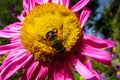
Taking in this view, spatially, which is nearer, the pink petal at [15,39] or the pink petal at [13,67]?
the pink petal at [13,67]

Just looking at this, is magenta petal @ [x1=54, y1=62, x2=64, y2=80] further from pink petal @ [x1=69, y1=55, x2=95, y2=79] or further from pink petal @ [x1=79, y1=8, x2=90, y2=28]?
pink petal @ [x1=79, y1=8, x2=90, y2=28]

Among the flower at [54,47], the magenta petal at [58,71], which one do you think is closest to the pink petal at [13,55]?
the flower at [54,47]

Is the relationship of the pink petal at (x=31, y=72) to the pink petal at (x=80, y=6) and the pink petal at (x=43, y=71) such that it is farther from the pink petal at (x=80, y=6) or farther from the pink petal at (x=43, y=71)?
the pink petal at (x=80, y=6)

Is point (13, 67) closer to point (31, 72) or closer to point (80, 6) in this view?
point (31, 72)

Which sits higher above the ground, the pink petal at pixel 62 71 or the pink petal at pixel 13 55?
the pink petal at pixel 13 55

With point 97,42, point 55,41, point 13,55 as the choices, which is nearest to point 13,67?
point 13,55

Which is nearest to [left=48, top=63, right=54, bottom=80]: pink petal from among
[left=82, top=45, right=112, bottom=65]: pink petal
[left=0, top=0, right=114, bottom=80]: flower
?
[left=0, top=0, right=114, bottom=80]: flower

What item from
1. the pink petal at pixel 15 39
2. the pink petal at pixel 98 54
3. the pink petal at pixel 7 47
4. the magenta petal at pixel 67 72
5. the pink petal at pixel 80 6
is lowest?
the magenta petal at pixel 67 72

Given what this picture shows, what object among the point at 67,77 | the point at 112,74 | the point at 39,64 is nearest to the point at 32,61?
the point at 39,64
